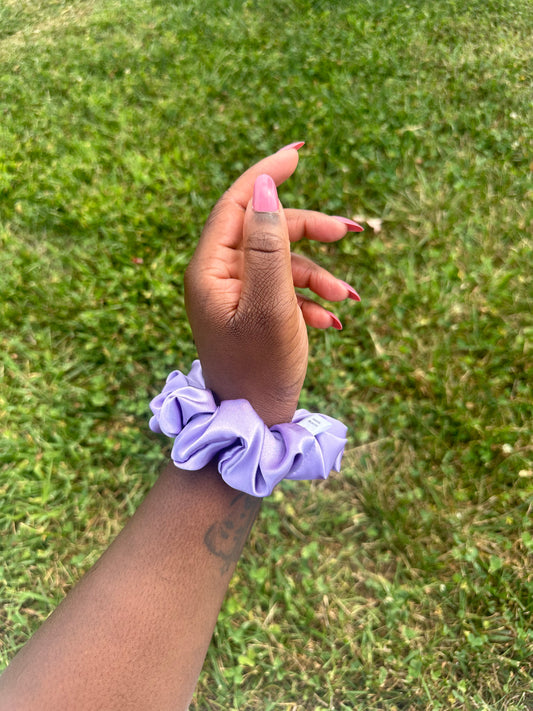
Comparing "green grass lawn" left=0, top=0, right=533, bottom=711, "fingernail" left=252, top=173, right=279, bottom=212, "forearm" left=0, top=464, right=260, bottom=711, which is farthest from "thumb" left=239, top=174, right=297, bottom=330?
"green grass lawn" left=0, top=0, right=533, bottom=711

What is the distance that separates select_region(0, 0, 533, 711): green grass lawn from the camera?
2.60 meters

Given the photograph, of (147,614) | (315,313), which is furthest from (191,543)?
(315,313)

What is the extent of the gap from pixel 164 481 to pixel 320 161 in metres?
2.36

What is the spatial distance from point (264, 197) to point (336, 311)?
146 cm

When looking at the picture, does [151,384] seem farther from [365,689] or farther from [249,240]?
[365,689]

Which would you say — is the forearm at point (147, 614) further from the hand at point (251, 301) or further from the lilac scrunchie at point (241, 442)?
the hand at point (251, 301)

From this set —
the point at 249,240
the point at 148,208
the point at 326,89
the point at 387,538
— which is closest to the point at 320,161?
the point at 326,89

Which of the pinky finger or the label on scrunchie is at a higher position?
the pinky finger

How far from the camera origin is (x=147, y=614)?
179 centimetres

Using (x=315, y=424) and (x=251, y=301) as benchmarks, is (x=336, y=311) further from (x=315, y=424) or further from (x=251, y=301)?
(x=251, y=301)

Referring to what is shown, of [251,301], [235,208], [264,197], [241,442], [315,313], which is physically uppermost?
[264,197]

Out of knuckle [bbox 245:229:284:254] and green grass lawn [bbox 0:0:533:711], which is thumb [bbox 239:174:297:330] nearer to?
knuckle [bbox 245:229:284:254]

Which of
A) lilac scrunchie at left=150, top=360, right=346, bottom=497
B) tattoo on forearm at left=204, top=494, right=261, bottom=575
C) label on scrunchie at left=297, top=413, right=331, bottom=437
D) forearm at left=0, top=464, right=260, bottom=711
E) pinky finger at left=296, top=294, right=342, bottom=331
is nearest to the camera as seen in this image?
forearm at left=0, top=464, right=260, bottom=711

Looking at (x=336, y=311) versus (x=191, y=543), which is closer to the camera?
(x=191, y=543)
